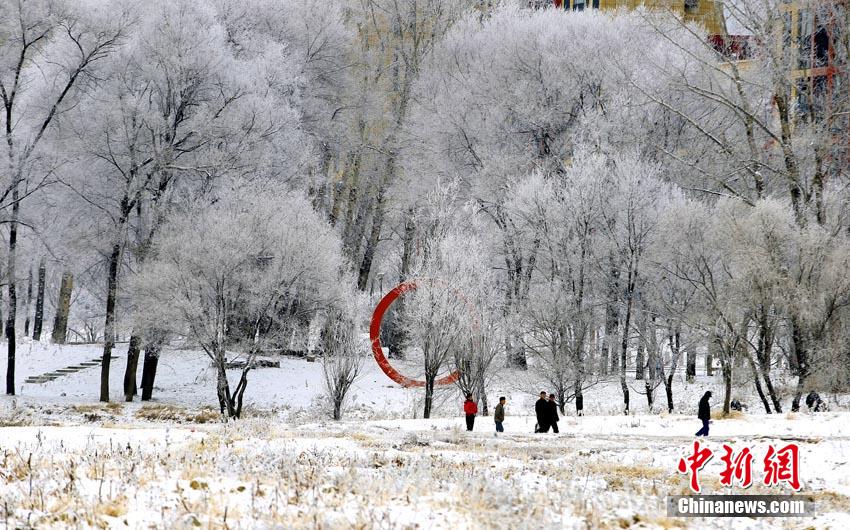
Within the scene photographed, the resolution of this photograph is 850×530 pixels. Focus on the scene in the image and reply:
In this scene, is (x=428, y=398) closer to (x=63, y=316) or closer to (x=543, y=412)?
(x=543, y=412)

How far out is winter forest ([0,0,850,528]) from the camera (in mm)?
26188

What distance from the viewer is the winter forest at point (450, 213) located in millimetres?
26188

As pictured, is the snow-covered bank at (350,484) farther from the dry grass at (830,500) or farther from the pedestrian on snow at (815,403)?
the pedestrian on snow at (815,403)

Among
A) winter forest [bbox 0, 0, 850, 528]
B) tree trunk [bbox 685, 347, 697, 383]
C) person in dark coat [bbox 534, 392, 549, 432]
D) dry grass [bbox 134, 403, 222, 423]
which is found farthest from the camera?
tree trunk [bbox 685, 347, 697, 383]

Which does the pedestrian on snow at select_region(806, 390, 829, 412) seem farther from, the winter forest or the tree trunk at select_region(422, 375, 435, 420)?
the tree trunk at select_region(422, 375, 435, 420)

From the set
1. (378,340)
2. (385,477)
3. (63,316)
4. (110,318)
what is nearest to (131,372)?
(110,318)

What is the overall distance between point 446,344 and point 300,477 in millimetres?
17696

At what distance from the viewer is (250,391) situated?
32438 mm

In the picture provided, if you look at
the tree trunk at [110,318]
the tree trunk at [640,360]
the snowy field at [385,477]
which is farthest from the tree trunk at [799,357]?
the tree trunk at [110,318]

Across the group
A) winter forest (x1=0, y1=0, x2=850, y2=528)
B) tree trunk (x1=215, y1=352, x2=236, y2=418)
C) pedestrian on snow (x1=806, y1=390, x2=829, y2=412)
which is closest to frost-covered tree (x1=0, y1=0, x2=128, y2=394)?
winter forest (x1=0, y1=0, x2=850, y2=528)

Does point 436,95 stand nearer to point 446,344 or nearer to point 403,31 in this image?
point 403,31

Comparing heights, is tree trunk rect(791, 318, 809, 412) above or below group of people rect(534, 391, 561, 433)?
above

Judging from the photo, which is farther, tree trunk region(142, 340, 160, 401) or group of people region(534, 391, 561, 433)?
tree trunk region(142, 340, 160, 401)

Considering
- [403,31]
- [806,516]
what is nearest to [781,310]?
[806,516]
